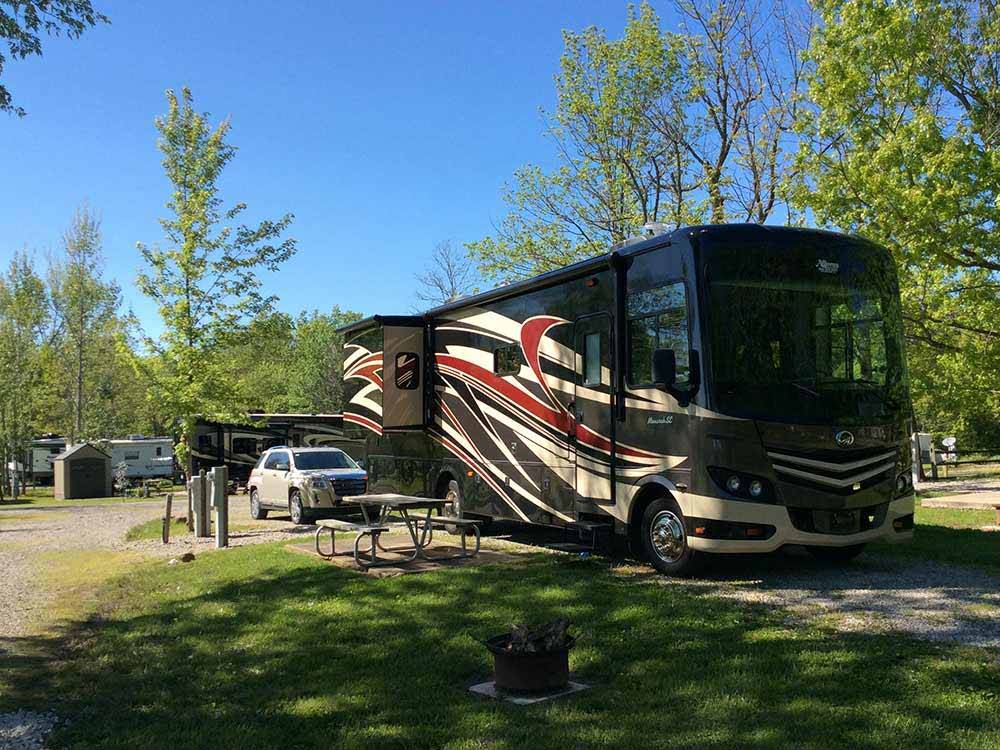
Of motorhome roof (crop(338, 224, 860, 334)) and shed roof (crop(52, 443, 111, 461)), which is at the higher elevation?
motorhome roof (crop(338, 224, 860, 334))

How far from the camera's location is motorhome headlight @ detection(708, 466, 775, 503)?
7.62m

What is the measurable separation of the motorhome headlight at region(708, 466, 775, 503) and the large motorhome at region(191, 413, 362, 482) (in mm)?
24874

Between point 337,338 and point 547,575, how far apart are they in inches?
1749

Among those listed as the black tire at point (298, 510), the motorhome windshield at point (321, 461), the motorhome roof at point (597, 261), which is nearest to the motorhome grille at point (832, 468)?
the motorhome roof at point (597, 261)

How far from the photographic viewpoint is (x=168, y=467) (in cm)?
4141

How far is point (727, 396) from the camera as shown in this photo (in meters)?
7.66

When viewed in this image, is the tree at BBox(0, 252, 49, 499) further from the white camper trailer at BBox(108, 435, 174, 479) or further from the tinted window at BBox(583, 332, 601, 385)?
the tinted window at BBox(583, 332, 601, 385)

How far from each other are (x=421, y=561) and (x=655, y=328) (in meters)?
3.87

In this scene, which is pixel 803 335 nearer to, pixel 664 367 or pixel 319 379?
pixel 664 367

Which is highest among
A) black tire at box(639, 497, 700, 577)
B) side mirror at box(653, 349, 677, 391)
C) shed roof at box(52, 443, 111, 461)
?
side mirror at box(653, 349, 677, 391)

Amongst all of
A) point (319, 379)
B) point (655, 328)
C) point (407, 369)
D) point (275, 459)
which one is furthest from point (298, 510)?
point (319, 379)

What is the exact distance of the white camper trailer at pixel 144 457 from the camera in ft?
133

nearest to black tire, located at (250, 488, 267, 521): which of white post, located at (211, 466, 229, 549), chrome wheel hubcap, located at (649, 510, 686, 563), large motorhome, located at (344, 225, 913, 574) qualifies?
white post, located at (211, 466, 229, 549)

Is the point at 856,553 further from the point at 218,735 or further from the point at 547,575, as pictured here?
the point at 218,735
